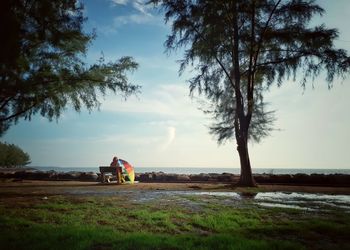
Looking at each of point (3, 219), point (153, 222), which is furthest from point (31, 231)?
point (153, 222)

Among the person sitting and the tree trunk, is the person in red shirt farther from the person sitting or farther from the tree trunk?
the tree trunk

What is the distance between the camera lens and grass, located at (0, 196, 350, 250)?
5738 mm

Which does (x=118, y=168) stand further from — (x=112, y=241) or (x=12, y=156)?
(x=12, y=156)

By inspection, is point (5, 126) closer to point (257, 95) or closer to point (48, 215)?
point (48, 215)

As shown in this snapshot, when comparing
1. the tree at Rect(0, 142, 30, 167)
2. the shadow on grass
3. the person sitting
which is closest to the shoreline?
the person sitting

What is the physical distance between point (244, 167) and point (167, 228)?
45.7 feet

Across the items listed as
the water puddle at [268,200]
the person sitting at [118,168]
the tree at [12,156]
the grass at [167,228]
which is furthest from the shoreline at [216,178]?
the tree at [12,156]

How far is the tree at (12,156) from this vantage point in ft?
372

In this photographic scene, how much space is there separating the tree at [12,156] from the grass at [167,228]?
118431 mm

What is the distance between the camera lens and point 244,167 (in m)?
20.3

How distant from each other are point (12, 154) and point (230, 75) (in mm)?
117143

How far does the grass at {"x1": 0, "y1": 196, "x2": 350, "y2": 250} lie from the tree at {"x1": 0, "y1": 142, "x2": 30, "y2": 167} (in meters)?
118

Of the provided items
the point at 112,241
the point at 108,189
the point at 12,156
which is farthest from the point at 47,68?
the point at 12,156

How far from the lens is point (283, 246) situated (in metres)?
5.70
